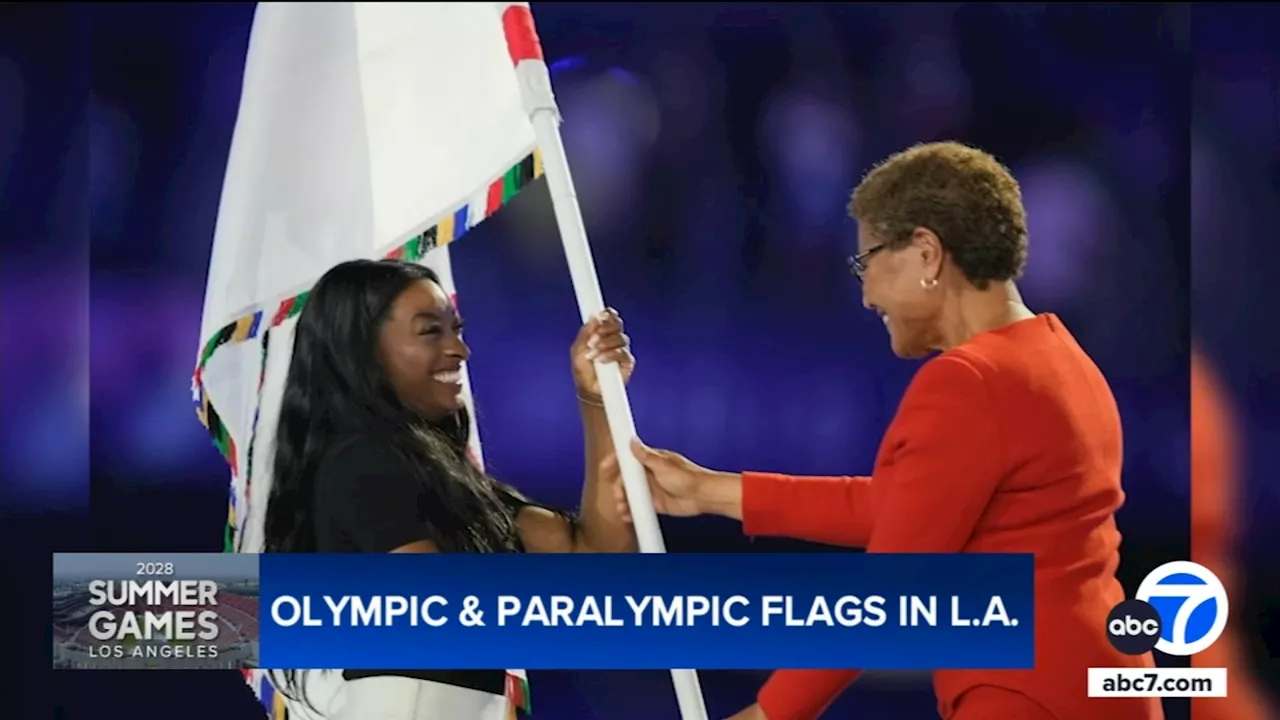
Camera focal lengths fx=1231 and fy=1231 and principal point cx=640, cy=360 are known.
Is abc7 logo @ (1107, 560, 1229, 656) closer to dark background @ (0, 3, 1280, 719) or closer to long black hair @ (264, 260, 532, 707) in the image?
dark background @ (0, 3, 1280, 719)

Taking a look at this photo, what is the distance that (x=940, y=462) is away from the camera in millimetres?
1733

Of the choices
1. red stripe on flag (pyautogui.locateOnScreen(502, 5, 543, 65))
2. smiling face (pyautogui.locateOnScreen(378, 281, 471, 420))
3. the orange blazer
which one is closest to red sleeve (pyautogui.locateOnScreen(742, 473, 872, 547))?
the orange blazer

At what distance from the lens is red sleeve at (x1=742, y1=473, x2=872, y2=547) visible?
6.40 feet

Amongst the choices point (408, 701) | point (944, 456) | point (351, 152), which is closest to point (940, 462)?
point (944, 456)

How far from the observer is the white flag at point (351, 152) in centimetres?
190

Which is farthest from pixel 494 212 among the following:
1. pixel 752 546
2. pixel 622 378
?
pixel 752 546

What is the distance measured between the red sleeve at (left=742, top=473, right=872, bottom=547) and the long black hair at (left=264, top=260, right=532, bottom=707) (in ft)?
1.33

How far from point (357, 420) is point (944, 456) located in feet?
2.85

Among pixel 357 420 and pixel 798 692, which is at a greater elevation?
pixel 357 420

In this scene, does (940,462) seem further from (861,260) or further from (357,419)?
(357,419)

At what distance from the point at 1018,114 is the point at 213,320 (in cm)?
133

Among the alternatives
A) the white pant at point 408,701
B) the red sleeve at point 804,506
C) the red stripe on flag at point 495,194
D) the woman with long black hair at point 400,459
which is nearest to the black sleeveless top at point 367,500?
the woman with long black hair at point 400,459

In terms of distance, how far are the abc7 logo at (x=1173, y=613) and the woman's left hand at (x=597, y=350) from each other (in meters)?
0.86

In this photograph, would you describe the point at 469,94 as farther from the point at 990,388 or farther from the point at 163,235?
the point at 990,388
